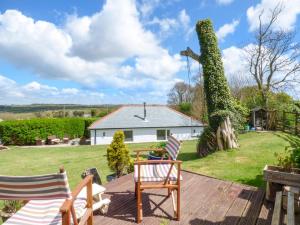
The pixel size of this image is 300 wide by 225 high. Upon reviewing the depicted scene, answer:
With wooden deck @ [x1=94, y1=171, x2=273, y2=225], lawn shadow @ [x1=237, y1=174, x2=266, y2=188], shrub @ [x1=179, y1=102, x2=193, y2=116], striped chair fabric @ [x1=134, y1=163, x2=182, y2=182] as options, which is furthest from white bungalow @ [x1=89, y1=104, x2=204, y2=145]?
striped chair fabric @ [x1=134, y1=163, x2=182, y2=182]

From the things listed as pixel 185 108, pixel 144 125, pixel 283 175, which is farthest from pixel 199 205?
pixel 185 108

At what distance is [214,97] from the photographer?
938 cm

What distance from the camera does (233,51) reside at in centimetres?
2630

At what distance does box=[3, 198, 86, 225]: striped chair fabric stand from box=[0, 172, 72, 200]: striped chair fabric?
1.07 feet

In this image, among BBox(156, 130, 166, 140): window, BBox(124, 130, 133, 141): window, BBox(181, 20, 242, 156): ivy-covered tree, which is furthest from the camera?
BBox(156, 130, 166, 140): window

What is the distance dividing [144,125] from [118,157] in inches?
821

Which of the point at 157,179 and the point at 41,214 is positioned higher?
the point at 157,179

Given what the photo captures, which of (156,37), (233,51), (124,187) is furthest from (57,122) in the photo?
(124,187)

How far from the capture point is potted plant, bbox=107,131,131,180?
676 cm

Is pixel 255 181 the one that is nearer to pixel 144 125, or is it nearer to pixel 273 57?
pixel 273 57

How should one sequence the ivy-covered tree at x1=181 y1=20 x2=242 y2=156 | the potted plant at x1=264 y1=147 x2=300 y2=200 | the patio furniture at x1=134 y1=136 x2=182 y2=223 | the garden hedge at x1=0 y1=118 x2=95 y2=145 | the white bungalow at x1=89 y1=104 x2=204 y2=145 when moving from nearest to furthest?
the patio furniture at x1=134 y1=136 x2=182 y2=223, the potted plant at x1=264 y1=147 x2=300 y2=200, the ivy-covered tree at x1=181 y1=20 x2=242 y2=156, the garden hedge at x1=0 y1=118 x2=95 y2=145, the white bungalow at x1=89 y1=104 x2=204 y2=145

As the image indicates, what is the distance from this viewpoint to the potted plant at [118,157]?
Result: 22.2ft

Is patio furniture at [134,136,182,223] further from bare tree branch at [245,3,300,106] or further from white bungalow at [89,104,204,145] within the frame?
white bungalow at [89,104,204,145]

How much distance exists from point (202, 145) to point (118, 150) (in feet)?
13.4
